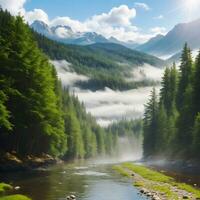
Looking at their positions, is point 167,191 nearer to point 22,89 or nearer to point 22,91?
point 22,91

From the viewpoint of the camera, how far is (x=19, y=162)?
5953 cm

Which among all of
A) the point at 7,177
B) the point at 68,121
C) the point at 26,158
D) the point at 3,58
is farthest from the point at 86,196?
the point at 68,121

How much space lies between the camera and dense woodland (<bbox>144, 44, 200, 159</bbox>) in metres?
74.4

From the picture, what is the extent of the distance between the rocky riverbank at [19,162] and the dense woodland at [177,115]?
2430 cm

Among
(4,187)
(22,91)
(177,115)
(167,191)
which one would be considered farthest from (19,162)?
(177,115)

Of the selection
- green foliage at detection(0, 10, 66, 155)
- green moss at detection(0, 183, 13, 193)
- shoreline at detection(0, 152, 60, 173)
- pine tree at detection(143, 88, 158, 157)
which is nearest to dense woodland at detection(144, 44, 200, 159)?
pine tree at detection(143, 88, 158, 157)

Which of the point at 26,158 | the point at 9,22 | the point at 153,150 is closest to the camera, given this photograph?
the point at 9,22

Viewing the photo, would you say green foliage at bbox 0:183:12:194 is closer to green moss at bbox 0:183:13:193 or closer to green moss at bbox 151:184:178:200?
green moss at bbox 0:183:13:193

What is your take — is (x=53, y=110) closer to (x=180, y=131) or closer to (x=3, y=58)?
(x=3, y=58)

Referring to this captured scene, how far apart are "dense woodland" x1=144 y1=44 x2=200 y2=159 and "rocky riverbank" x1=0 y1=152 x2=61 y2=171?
2430 centimetres

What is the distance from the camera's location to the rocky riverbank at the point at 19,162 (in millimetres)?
55594

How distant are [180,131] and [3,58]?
39.4 meters

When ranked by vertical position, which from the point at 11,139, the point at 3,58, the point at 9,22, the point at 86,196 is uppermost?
the point at 9,22

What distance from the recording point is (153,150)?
386 ft
